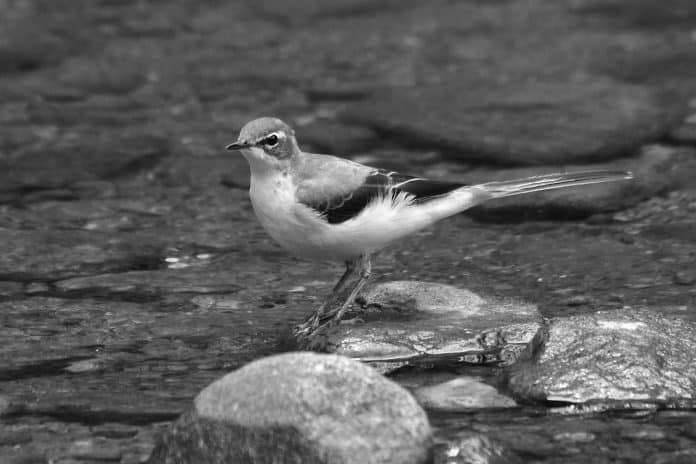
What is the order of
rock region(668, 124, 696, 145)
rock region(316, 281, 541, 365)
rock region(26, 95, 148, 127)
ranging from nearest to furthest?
rock region(316, 281, 541, 365) < rock region(668, 124, 696, 145) < rock region(26, 95, 148, 127)

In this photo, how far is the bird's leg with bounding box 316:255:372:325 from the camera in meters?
7.70

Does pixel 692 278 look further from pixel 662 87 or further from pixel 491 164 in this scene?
pixel 662 87

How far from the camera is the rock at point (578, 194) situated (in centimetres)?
1016

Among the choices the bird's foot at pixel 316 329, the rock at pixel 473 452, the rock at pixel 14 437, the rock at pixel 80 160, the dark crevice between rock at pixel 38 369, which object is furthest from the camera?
the rock at pixel 80 160

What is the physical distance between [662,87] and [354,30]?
4.43m

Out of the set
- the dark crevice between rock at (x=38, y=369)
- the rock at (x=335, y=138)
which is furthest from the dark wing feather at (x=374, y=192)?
the rock at (x=335, y=138)

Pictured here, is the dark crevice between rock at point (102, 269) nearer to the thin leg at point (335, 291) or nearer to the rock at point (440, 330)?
the thin leg at point (335, 291)

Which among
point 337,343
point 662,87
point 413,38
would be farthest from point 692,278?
point 413,38

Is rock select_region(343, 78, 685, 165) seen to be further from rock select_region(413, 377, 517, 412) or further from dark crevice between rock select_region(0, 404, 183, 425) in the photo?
dark crevice between rock select_region(0, 404, 183, 425)

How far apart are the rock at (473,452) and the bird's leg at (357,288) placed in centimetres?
202

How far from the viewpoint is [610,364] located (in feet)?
21.0

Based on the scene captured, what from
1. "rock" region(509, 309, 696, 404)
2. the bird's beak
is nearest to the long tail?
the bird's beak

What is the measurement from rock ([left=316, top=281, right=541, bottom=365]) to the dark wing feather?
0.67 m

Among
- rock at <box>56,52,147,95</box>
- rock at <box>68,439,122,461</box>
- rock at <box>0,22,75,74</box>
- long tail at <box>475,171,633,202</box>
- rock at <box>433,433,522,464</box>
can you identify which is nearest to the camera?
rock at <box>433,433,522,464</box>
